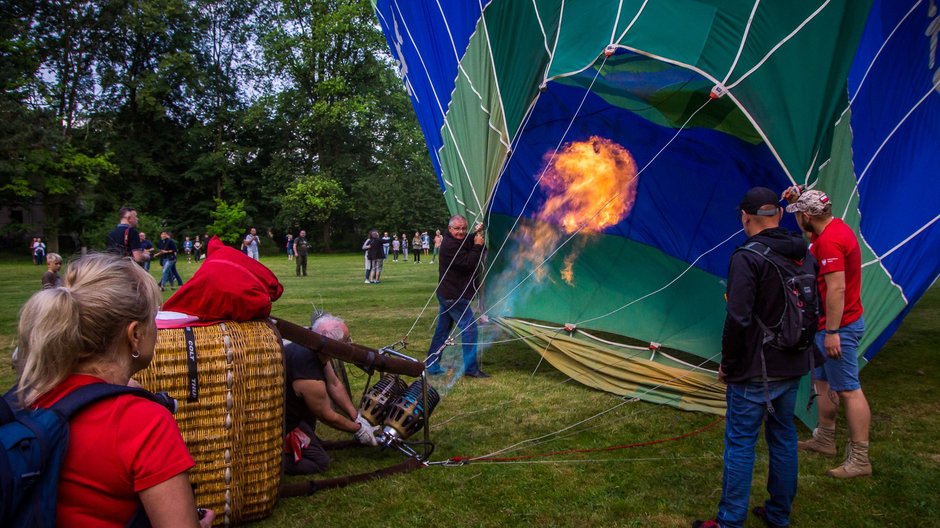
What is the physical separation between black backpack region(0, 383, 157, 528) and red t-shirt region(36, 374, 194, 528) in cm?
3

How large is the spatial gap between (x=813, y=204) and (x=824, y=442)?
59.3 inches

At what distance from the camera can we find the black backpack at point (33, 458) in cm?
114

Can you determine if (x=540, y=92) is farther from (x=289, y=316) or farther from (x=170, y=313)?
(x=289, y=316)

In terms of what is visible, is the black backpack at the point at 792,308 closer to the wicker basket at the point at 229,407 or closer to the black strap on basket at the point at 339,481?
the black strap on basket at the point at 339,481

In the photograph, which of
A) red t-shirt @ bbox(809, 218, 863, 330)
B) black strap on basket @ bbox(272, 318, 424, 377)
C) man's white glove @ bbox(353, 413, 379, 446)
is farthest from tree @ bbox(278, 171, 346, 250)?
red t-shirt @ bbox(809, 218, 863, 330)

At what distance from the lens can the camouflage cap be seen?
3.57 meters

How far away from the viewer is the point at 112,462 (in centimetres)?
125

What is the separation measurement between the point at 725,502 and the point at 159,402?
2.41 metres

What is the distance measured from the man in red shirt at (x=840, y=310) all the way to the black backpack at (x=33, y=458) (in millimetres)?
3429

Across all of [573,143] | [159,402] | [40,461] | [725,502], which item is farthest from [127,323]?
[573,143]

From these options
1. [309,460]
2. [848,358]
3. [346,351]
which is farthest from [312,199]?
[848,358]

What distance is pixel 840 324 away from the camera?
3.55 metres

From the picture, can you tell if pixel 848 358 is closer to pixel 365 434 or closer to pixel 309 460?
pixel 365 434

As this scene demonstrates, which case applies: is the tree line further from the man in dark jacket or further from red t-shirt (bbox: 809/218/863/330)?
red t-shirt (bbox: 809/218/863/330)
